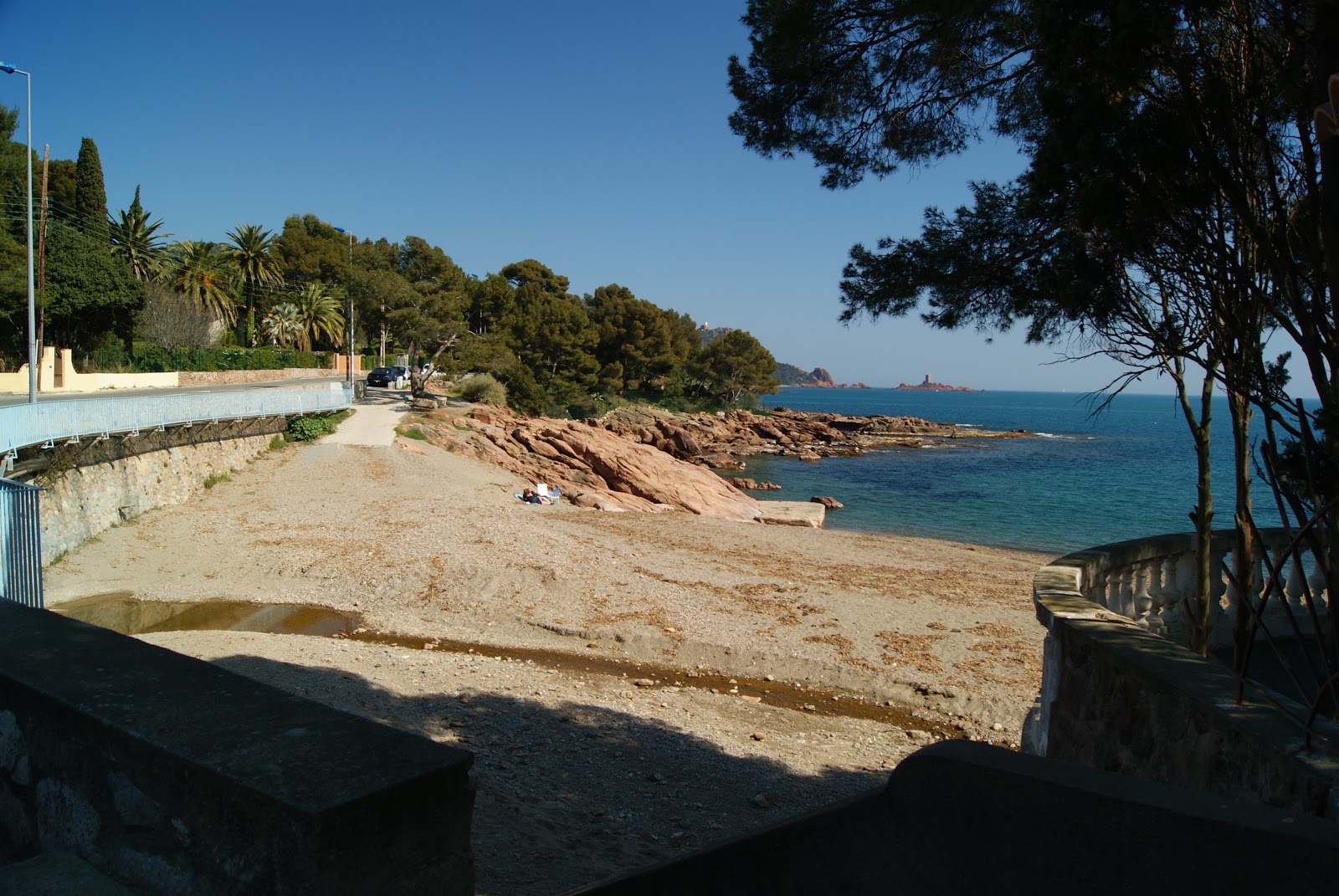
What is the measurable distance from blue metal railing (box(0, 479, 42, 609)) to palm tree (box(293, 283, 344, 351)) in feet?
183

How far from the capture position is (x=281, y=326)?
2377 inches

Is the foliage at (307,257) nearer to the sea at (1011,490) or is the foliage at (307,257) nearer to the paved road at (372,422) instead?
the paved road at (372,422)

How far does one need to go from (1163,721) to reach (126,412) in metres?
19.6

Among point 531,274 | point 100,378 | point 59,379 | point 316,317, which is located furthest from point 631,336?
point 59,379

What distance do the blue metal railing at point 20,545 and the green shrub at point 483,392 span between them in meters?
34.0

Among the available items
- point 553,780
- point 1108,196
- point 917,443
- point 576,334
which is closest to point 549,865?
point 553,780

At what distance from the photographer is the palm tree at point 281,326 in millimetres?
60031

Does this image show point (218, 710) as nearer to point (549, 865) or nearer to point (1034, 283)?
point (549, 865)

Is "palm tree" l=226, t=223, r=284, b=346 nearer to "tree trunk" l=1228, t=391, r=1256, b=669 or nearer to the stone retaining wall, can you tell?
the stone retaining wall

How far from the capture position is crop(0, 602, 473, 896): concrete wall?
1.94 meters

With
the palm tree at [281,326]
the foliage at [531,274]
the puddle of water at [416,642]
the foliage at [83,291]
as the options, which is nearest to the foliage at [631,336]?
the foliage at [531,274]

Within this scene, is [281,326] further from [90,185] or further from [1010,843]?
[1010,843]

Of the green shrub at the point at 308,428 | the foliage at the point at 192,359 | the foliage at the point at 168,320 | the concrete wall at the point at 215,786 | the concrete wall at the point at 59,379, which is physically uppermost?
the foliage at the point at 168,320

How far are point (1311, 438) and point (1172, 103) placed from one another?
6.56 ft
